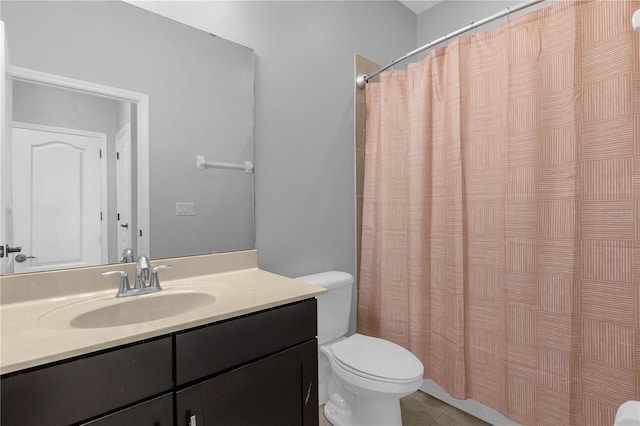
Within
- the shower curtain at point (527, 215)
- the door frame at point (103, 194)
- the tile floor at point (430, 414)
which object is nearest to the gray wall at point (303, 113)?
the shower curtain at point (527, 215)

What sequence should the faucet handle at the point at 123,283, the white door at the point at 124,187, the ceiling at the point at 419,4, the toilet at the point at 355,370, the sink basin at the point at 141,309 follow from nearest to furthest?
the sink basin at the point at 141,309 → the faucet handle at the point at 123,283 → the white door at the point at 124,187 → the toilet at the point at 355,370 → the ceiling at the point at 419,4

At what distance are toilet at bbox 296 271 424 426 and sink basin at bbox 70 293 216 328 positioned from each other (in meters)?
0.70

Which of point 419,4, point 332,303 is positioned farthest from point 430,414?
point 419,4

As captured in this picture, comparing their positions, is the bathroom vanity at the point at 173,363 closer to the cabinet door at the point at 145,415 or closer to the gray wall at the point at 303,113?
the cabinet door at the point at 145,415

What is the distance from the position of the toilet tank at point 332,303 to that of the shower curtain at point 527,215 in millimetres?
311

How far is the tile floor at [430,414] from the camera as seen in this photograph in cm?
171

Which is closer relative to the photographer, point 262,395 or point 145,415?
point 145,415

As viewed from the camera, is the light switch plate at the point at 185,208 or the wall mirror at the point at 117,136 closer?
the wall mirror at the point at 117,136

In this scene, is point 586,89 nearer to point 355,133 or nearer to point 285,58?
point 355,133

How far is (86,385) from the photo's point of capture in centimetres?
71

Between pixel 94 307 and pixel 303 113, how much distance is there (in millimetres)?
1360

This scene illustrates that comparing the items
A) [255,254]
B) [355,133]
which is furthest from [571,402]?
[355,133]

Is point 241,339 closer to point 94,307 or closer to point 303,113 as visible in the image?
point 94,307

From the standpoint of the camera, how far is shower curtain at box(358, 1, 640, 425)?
1197 millimetres
